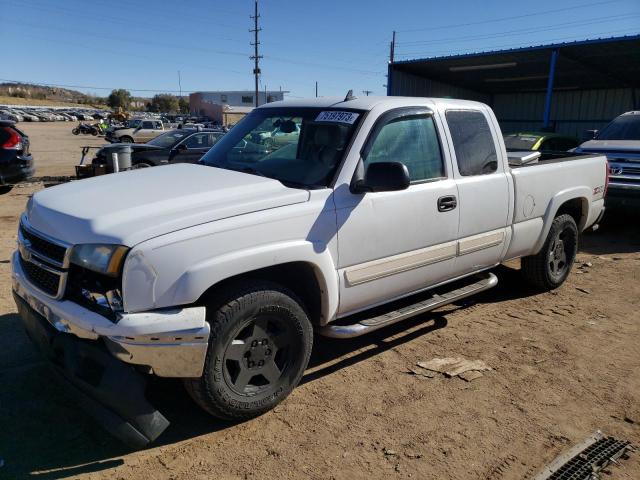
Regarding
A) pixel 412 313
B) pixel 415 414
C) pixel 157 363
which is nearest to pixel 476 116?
pixel 412 313

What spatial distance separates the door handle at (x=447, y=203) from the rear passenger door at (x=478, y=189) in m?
0.08

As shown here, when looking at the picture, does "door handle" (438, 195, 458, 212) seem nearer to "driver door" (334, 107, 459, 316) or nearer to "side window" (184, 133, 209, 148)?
"driver door" (334, 107, 459, 316)

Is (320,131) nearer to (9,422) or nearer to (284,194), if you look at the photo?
(284,194)

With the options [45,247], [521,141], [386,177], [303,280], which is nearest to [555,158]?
[386,177]

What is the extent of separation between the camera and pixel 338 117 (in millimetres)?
3648

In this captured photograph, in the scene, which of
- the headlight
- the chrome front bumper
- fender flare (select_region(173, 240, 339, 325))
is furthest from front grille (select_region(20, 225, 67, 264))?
fender flare (select_region(173, 240, 339, 325))

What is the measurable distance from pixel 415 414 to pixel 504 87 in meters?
24.2

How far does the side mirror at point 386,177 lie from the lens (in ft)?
10.5

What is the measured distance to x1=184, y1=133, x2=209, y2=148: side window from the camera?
43.0 feet

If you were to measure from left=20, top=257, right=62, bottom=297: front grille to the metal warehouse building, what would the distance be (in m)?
16.0

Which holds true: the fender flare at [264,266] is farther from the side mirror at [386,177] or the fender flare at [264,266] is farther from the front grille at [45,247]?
the front grille at [45,247]

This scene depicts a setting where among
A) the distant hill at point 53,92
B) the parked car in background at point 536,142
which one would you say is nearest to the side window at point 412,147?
the parked car in background at point 536,142

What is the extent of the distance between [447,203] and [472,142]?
2.44ft

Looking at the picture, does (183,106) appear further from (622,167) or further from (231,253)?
(231,253)
